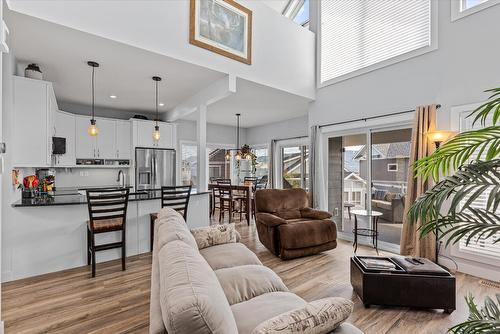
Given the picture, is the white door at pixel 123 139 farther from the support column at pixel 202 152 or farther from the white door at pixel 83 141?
the support column at pixel 202 152

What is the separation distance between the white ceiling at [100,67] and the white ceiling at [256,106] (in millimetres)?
782

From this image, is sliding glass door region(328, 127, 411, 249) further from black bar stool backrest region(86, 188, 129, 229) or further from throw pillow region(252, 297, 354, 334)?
black bar stool backrest region(86, 188, 129, 229)

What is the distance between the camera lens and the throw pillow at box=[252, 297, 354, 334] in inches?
38.7

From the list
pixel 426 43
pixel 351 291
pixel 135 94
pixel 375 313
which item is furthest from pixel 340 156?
pixel 135 94

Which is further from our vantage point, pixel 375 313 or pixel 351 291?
pixel 351 291

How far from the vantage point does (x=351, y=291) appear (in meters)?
2.82

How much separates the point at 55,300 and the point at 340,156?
16.0 ft

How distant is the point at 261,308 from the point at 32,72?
4223 millimetres

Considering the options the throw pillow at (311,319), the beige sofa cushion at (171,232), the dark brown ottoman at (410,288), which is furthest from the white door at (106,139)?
the throw pillow at (311,319)

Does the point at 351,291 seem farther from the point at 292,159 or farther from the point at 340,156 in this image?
the point at 292,159

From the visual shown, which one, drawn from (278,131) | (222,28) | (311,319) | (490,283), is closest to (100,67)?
(222,28)

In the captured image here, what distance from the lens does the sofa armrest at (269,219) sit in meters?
3.85

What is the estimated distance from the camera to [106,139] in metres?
5.82

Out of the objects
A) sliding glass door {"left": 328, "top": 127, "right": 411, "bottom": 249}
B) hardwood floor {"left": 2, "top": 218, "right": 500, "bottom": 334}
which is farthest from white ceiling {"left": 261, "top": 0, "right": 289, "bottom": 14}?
hardwood floor {"left": 2, "top": 218, "right": 500, "bottom": 334}
